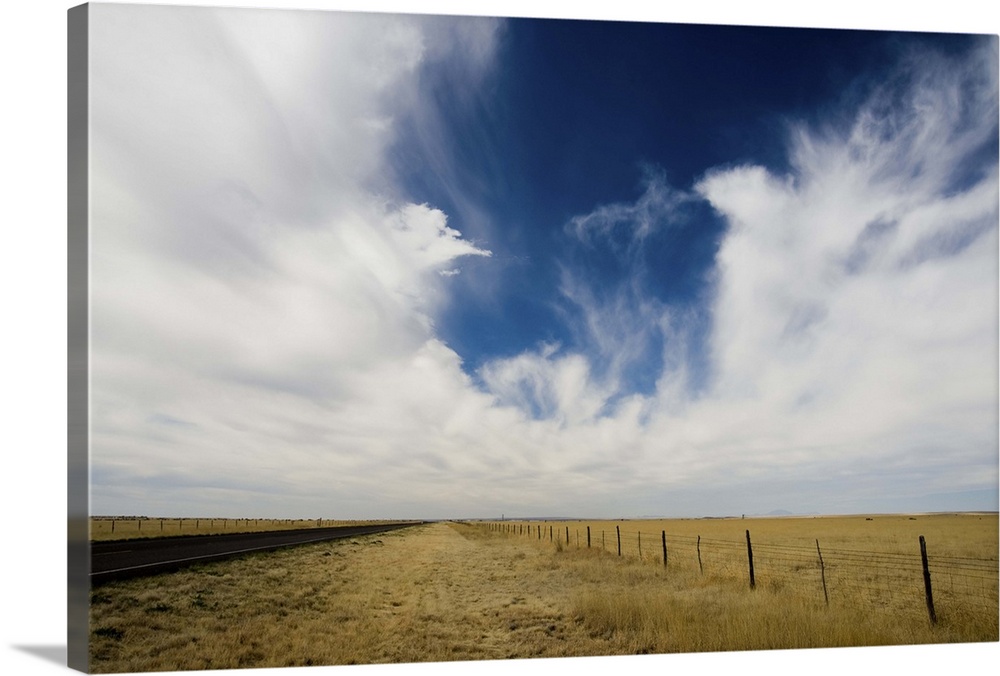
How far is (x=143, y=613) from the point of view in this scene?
7.40 meters

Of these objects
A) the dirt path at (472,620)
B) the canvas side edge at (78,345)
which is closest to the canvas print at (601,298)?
the dirt path at (472,620)

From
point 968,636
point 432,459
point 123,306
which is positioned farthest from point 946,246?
point 123,306

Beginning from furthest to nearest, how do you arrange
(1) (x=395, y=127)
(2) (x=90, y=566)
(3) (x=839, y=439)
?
(3) (x=839, y=439), (1) (x=395, y=127), (2) (x=90, y=566)

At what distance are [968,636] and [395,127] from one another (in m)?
9.48

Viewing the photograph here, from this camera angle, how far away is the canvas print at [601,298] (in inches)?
332

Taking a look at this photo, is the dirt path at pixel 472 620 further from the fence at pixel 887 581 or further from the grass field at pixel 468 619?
the fence at pixel 887 581

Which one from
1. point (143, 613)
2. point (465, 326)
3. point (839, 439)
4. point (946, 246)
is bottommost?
point (143, 613)

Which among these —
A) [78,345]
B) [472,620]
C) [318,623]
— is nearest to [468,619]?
[472,620]

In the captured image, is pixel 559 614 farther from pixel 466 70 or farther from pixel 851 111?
pixel 851 111

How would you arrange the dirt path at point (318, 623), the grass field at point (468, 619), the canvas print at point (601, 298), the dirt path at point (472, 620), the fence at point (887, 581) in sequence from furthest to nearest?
the fence at point (887, 581) < the canvas print at point (601, 298) < the dirt path at point (472, 620) < the grass field at point (468, 619) < the dirt path at point (318, 623)

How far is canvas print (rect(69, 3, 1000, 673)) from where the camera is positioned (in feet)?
27.7

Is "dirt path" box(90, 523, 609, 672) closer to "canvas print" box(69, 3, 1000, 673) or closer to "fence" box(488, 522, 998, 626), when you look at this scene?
"canvas print" box(69, 3, 1000, 673)

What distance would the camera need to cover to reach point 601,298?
31.2ft

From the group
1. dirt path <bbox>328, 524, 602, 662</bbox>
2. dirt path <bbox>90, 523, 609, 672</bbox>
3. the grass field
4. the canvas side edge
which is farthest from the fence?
the canvas side edge
